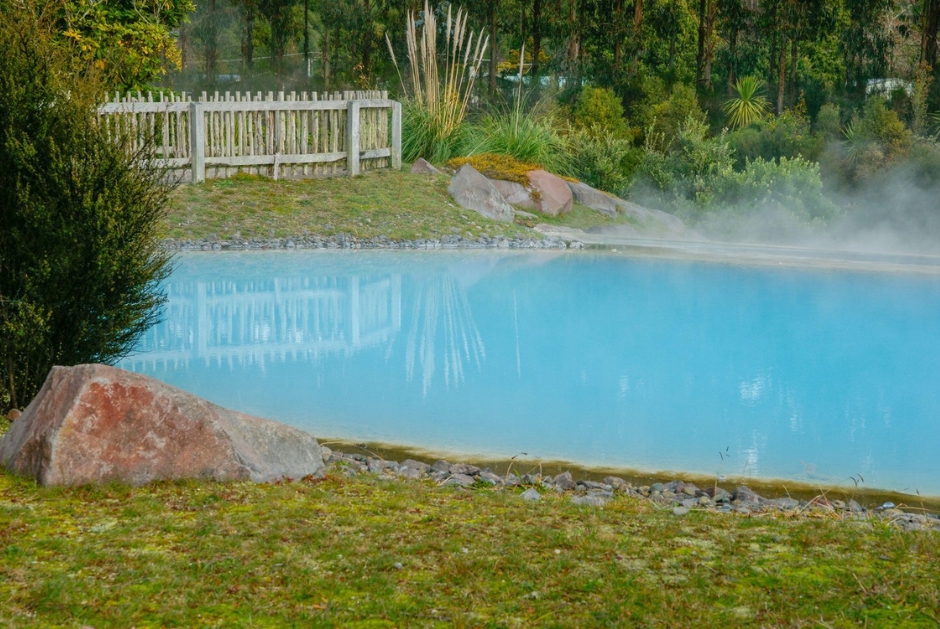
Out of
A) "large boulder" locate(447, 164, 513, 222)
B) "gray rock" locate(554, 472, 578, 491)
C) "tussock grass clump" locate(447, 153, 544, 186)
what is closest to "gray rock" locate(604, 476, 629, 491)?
"gray rock" locate(554, 472, 578, 491)

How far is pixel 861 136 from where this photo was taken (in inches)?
768

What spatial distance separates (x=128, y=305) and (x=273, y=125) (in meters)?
11.2

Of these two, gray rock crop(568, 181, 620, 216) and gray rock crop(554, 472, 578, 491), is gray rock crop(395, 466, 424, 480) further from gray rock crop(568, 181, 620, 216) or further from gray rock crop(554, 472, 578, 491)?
gray rock crop(568, 181, 620, 216)

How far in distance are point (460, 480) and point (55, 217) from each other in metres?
3.00

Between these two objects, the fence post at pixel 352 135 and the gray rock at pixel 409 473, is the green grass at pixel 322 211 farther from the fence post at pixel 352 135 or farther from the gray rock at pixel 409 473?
the gray rock at pixel 409 473

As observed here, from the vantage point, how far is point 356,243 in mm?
15375

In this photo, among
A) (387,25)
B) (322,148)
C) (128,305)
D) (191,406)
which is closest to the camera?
(191,406)

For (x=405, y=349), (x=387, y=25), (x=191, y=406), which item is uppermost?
(x=387, y=25)

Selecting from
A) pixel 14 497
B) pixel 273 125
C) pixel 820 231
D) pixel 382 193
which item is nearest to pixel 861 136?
pixel 820 231

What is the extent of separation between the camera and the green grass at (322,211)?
605 inches

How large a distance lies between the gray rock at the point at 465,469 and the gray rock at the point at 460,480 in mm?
121

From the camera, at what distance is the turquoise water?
736 cm

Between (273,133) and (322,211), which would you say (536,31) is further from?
(322,211)

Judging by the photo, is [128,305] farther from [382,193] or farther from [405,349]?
[382,193]
